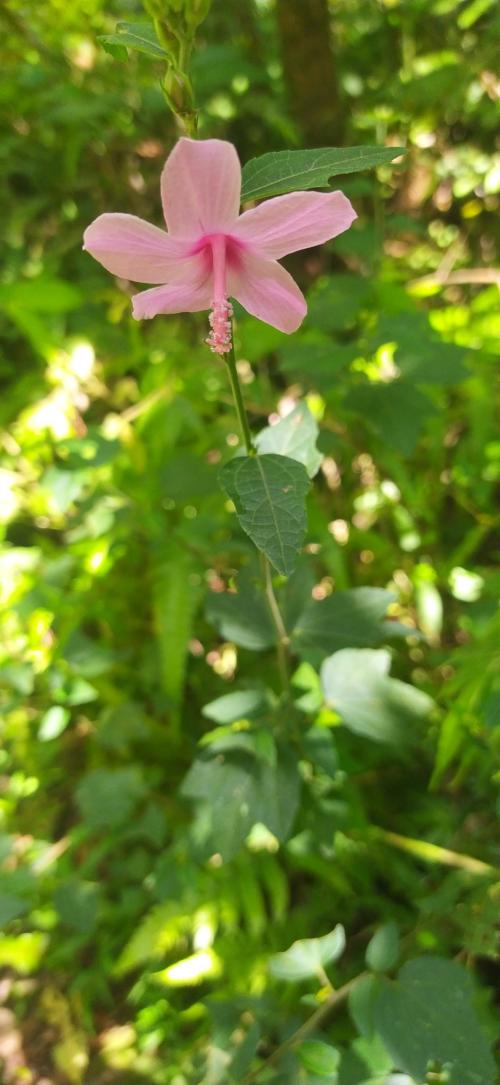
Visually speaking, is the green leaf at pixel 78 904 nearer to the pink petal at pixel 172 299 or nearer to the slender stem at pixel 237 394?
the slender stem at pixel 237 394

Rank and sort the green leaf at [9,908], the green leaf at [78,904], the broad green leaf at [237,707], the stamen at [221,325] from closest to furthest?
the stamen at [221,325]
the broad green leaf at [237,707]
the green leaf at [9,908]
the green leaf at [78,904]

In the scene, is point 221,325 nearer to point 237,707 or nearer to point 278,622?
point 278,622

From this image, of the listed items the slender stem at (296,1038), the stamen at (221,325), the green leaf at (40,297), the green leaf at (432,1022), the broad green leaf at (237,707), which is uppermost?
the stamen at (221,325)

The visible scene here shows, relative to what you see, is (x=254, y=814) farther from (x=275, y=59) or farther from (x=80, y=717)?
(x=275, y=59)

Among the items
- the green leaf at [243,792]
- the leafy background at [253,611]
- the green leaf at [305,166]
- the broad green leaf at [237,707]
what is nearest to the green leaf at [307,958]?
the leafy background at [253,611]

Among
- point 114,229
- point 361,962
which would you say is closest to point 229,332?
point 114,229

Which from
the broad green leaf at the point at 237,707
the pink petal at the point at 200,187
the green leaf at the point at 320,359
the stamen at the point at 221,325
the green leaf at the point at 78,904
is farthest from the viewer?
the green leaf at the point at 78,904

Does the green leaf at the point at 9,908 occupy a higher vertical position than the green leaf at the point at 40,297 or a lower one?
lower
